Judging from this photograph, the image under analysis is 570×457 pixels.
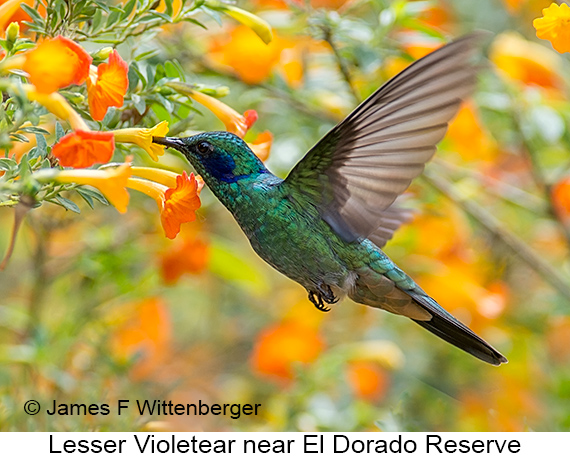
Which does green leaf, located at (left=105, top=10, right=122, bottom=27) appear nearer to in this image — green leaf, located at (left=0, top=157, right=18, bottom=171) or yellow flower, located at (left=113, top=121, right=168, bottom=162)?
yellow flower, located at (left=113, top=121, right=168, bottom=162)

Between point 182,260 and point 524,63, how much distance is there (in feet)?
4.78

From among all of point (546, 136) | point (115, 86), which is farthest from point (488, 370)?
point (115, 86)

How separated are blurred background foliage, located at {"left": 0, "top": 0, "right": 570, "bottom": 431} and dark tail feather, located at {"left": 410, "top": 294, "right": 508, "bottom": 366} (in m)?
0.32

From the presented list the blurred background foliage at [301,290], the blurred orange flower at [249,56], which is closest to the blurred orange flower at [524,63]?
the blurred background foliage at [301,290]

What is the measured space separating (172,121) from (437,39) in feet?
3.24

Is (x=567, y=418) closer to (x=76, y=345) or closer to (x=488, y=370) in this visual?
(x=488, y=370)

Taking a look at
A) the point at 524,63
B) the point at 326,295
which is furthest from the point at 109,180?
the point at 524,63

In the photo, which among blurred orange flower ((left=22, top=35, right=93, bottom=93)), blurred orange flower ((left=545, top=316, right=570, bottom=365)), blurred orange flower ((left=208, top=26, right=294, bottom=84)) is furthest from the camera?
blurred orange flower ((left=545, top=316, right=570, bottom=365))

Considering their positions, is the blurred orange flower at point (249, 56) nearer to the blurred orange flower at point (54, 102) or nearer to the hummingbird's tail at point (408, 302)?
the hummingbird's tail at point (408, 302)

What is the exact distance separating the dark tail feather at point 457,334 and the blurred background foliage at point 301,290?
1.04 feet

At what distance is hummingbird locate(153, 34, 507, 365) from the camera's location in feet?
3.94

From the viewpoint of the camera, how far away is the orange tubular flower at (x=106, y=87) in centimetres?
116

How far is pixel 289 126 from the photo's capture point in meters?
2.67

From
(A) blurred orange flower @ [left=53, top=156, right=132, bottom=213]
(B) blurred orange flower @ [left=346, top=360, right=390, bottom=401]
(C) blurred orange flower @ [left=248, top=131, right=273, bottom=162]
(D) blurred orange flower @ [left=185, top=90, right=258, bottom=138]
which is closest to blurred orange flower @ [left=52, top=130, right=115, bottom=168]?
(A) blurred orange flower @ [left=53, top=156, right=132, bottom=213]
